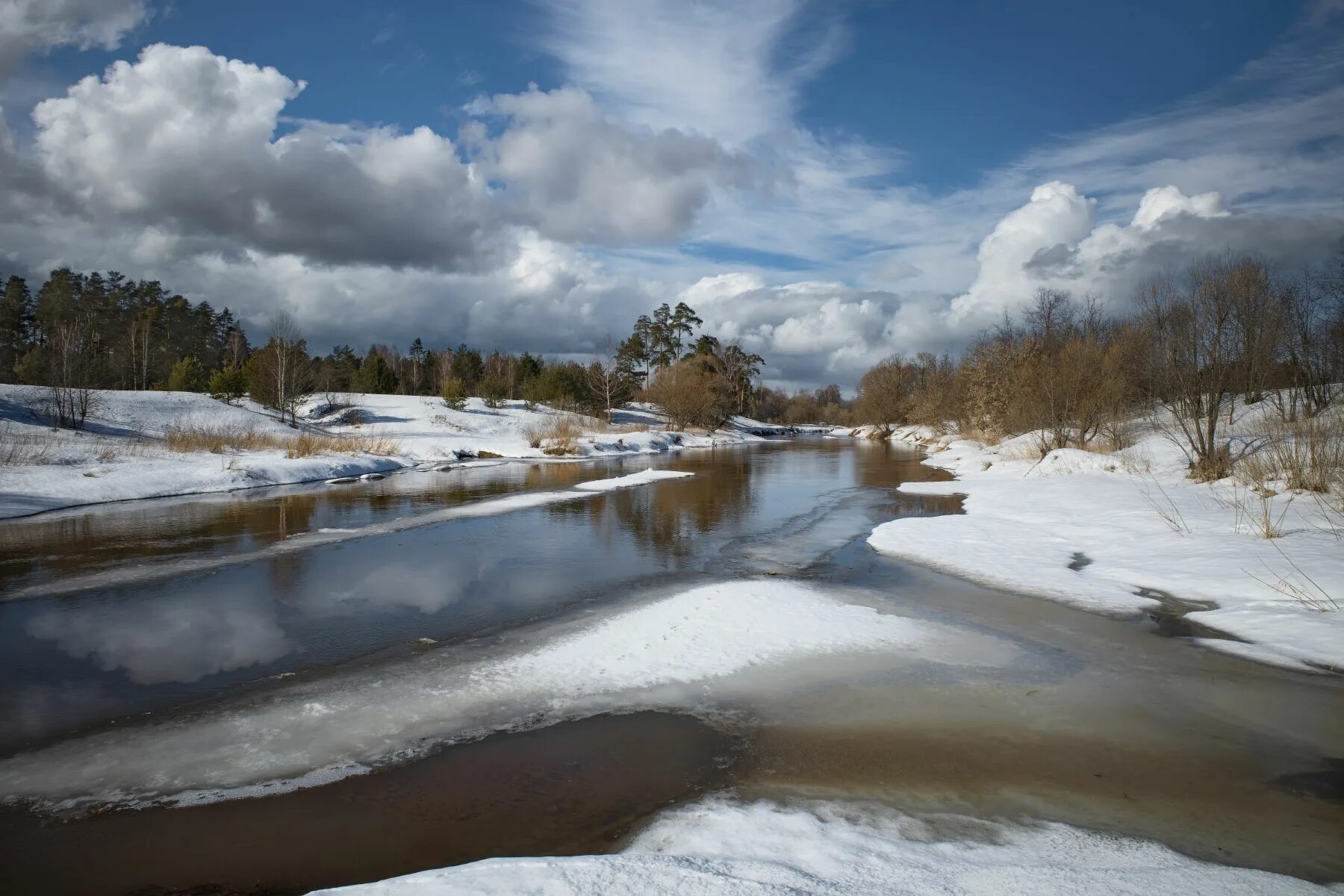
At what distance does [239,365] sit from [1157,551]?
242 feet

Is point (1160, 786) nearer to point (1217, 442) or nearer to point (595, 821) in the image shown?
point (595, 821)

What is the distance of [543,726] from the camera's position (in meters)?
5.23

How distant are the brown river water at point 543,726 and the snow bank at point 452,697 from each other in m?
0.04

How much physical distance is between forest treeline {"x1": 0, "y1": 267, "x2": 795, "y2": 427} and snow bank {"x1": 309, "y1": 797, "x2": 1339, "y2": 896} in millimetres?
32387

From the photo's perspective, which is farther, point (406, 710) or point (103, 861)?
point (406, 710)

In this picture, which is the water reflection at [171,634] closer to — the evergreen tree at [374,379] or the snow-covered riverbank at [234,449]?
the snow-covered riverbank at [234,449]

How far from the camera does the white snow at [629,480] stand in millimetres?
22109

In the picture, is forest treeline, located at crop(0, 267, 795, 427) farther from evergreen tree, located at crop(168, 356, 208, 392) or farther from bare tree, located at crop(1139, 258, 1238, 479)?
bare tree, located at crop(1139, 258, 1238, 479)

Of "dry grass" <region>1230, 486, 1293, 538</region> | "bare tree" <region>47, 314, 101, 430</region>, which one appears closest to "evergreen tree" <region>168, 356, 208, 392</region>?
"bare tree" <region>47, 314, 101, 430</region>

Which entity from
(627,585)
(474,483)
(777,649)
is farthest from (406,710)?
(474,483)

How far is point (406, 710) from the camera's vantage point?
5.43 meters

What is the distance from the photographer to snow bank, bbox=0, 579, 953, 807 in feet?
14.7

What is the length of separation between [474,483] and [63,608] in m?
14.6

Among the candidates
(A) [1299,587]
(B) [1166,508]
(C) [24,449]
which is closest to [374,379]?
(C) [24,449]
